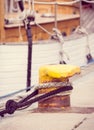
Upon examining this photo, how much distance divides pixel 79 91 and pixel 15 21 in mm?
2789

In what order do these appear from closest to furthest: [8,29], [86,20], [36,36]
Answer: [8,29], [36,36], [86,20]

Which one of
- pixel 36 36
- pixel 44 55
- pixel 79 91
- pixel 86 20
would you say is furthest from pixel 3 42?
pixel 86 20

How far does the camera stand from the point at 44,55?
21.0 ft

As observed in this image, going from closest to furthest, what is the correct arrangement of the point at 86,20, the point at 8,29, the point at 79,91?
1. the point at 79,91
2. the point at 8,29
3. the point at 86,20

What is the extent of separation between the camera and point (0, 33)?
6.42 meters

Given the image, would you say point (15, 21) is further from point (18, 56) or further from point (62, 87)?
point (62, 87)

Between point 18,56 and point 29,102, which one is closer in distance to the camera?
point 29,102

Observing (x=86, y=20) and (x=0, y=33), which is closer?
(x=0, y=33)

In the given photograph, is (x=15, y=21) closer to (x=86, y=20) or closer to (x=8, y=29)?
(x=8, y=29)

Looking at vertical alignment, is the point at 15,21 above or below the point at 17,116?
above

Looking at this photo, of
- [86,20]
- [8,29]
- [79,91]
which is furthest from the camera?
[86,20]

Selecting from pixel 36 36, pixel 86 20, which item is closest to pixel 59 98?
pixel 36 36

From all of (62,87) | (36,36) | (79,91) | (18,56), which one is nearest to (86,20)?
(36,36)

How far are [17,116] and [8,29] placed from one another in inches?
138
